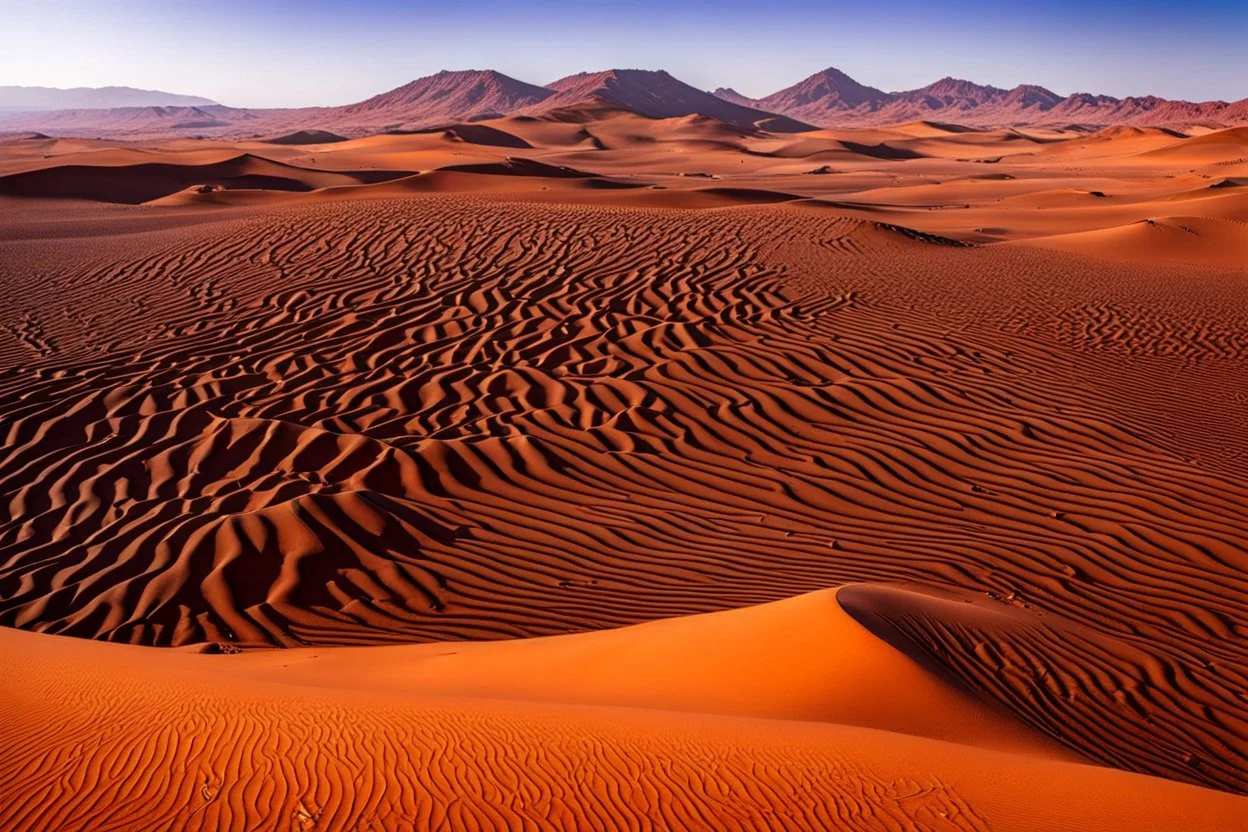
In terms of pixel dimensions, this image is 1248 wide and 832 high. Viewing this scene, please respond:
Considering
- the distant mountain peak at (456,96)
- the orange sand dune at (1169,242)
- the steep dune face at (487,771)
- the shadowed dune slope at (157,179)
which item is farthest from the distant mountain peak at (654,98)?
the steep dune face at (487,771)

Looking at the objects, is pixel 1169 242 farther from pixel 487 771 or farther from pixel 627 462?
pixel 487 771

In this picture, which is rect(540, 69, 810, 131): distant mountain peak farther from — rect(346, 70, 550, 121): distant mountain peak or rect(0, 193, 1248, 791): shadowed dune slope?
rect(0, 193, 1248, 791): shadowed dune slope

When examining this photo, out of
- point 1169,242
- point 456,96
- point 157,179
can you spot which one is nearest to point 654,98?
point 456,96

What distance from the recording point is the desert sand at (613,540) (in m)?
3.61

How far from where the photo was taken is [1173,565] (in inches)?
262

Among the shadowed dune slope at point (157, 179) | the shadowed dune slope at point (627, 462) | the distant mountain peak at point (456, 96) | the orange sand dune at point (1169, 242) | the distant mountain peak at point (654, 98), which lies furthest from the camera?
the distant mountain peak at point (456, 96)

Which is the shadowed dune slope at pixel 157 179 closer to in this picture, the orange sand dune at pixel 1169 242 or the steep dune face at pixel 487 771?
the orange sand dune at pixel 1169 242

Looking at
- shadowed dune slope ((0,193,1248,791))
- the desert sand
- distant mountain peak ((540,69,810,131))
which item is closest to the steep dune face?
the desert sand

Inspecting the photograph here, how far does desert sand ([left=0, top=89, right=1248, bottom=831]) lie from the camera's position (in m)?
3.61

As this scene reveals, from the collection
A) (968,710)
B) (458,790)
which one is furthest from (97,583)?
(968,710)

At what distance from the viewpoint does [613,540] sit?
6957 mm

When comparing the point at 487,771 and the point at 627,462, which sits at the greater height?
the point at 487,771

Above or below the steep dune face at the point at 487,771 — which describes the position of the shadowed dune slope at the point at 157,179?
below

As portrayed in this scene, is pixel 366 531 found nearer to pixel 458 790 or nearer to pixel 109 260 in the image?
pixel 458 790
